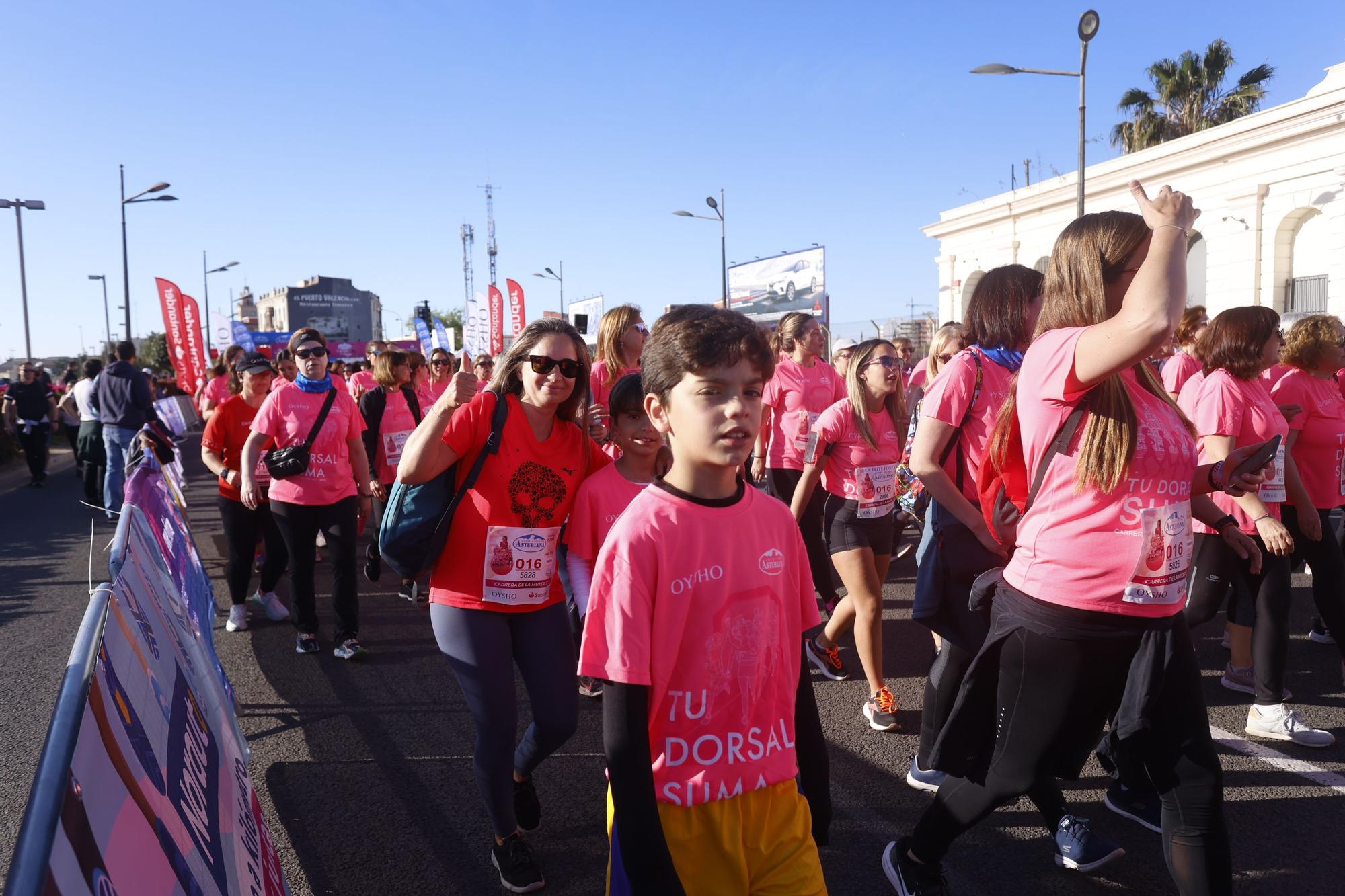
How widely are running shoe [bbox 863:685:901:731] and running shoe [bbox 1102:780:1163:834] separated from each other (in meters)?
1.02

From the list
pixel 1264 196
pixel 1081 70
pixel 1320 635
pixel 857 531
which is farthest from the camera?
pixel 1264 196

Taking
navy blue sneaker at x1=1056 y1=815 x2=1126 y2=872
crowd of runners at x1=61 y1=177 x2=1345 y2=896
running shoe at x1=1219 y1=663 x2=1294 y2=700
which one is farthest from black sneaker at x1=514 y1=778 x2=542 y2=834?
running shoe at x1=1219 y1=663 x2=1294 y2=700

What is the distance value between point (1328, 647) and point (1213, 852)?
4.03 meters

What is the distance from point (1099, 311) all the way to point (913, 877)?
1.79 metres

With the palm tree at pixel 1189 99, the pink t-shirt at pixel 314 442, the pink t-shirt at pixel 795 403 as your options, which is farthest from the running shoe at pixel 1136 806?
the palm tree at pixel 1189 99

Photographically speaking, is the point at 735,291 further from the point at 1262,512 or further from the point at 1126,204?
the point at 1262,512

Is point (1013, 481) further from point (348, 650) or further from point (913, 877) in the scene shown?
point (348, 650)

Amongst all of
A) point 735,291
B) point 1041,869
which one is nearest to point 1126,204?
point 735,291

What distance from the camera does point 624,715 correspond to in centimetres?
179

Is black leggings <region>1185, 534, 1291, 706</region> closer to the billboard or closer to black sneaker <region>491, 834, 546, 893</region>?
black sneaker <region>491, 834, 546, 893</region>

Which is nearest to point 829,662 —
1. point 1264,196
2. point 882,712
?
point 882,712

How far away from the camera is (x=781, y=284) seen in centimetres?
4097

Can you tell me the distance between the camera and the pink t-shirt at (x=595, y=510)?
3.05 meters

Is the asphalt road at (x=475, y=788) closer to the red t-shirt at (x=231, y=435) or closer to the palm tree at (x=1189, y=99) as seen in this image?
the red t-shirt at (x=231, y=435)
